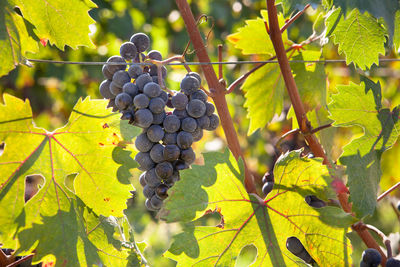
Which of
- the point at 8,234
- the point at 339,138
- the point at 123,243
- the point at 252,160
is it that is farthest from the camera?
the point at 252,160

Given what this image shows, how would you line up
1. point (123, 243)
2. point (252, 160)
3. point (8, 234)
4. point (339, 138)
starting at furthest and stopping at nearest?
point (252, 160)
point (339, 138)
point (123, 243)
point (8, 234)

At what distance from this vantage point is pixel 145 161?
951mm

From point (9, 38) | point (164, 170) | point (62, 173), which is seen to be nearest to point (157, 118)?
point (164, 170)

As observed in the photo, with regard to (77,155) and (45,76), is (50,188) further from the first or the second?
(45,76)

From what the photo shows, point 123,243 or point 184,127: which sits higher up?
point 184,127

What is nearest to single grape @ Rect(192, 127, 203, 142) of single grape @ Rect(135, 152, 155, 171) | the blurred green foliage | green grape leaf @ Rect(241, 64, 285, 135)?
single grape @ Rect(135, 152, 155, 171)

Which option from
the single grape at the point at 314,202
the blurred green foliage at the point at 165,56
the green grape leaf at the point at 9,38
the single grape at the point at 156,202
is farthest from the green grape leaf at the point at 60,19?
the blurred green foliage at the point at 165,56

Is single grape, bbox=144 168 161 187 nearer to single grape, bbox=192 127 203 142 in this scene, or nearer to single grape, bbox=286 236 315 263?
single grape, bbox=192 127 203 142

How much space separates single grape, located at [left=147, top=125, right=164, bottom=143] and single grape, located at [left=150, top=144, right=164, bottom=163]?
0.01m

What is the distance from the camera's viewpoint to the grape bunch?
3.04 feet

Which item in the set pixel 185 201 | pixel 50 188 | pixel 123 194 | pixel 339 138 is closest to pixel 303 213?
pixel 185 201

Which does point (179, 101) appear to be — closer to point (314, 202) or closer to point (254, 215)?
point (254, 215)

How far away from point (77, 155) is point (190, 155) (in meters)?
0.22

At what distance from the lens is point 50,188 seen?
2.85 ft
